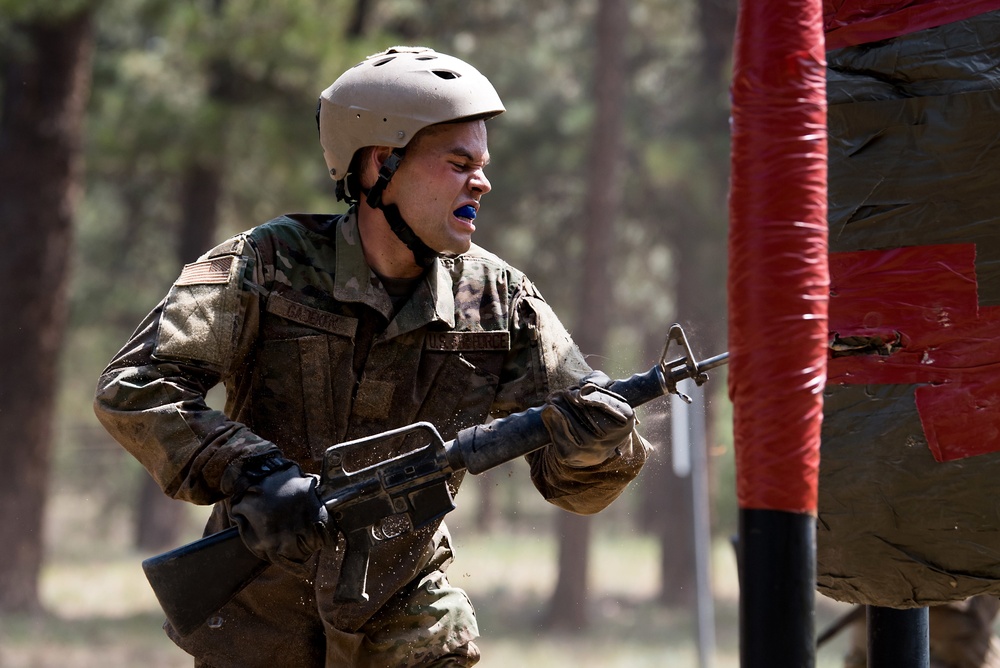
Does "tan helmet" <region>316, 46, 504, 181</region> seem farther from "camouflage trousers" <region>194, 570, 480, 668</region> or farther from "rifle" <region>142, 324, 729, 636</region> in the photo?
"camouflage trousers" <region>194, 570, 480, 668</region>

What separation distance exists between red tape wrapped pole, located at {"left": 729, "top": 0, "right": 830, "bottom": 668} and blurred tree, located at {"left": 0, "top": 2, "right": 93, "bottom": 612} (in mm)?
11560

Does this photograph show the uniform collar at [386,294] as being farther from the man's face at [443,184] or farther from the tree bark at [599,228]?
the tree bark at [599,228]

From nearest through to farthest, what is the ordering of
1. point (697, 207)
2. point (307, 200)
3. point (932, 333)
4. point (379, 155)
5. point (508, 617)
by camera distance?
1. point (932, 333)
2. point (379, 155)
3. point (307, 200)
4. point (508, 617)
5. point (697, 207)

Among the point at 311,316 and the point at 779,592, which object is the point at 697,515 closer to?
the point at 311,316

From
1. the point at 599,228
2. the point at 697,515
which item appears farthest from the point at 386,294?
the point at 599,228

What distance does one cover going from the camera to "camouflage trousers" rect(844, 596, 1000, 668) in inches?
213

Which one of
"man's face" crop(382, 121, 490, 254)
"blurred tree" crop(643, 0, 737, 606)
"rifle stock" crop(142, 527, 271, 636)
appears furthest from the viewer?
"blurred tree" crop(643, 0, 737, 606)

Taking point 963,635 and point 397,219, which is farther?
point 963,635

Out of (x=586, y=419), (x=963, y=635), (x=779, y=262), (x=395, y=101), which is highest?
(x=395, y=101)

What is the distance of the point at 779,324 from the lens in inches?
93.0

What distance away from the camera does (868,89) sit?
3.32 meters

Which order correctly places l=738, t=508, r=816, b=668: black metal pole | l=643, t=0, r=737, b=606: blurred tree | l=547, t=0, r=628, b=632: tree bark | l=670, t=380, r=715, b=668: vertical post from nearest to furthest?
l=738, t=508, r=816, b=668: black metal pole → l=670, t=380, r=715, b=668: vertical post → l=547, t=0, r=628, b=632: tree bark → l=643, t=0, r=737, b=606: blurred tree

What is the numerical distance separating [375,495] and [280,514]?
268mm

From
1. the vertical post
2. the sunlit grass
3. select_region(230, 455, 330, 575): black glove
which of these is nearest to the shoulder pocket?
select_region(230, 455, 330, 575): black glove
